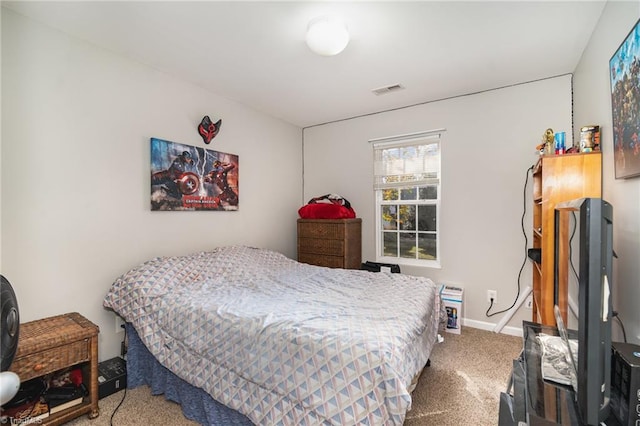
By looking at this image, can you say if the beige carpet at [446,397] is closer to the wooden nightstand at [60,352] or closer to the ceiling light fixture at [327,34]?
the wooden nightstand at [60,352]

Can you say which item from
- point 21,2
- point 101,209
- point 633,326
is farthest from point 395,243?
point 21,2

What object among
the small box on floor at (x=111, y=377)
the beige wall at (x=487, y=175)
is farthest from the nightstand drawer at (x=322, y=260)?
the small box on floor at (x=111, y=377)

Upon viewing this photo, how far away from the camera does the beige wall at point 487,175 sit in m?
2.81

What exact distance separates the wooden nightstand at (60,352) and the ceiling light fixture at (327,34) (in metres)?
2.23

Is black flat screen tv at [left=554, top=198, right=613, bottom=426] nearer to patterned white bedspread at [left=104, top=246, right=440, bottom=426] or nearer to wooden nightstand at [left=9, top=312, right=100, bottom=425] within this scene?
patterned white bedspread at [left=104, top=246, right=440, bottom=426]

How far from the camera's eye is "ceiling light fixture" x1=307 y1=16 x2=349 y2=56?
1794 mm

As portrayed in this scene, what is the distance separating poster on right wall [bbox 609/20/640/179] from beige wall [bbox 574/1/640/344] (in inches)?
3.2

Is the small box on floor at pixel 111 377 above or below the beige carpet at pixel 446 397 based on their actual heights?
above

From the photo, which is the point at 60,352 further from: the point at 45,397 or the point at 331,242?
the point at 331,242

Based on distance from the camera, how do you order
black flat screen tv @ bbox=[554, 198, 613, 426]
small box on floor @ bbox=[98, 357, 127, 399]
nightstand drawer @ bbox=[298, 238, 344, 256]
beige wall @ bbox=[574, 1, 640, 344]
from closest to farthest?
black flat screen tv @ bbox=[554, 198, 613, 426] < beige wall @ bbox=[574, 1, 640, 344] < small box on floor @ bbox=[98, 357, 127, 399] < nightstand drawer @ bbox=[298, 238, 344, 256]

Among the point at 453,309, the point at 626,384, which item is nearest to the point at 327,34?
the point at 626,384

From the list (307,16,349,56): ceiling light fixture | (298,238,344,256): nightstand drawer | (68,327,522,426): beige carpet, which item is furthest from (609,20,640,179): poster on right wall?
(298,238,344,256): nightstand drawer

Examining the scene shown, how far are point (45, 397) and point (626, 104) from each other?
3.44 meters

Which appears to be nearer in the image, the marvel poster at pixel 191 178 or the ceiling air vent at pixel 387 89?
the marvel poster at pixel 191 178
